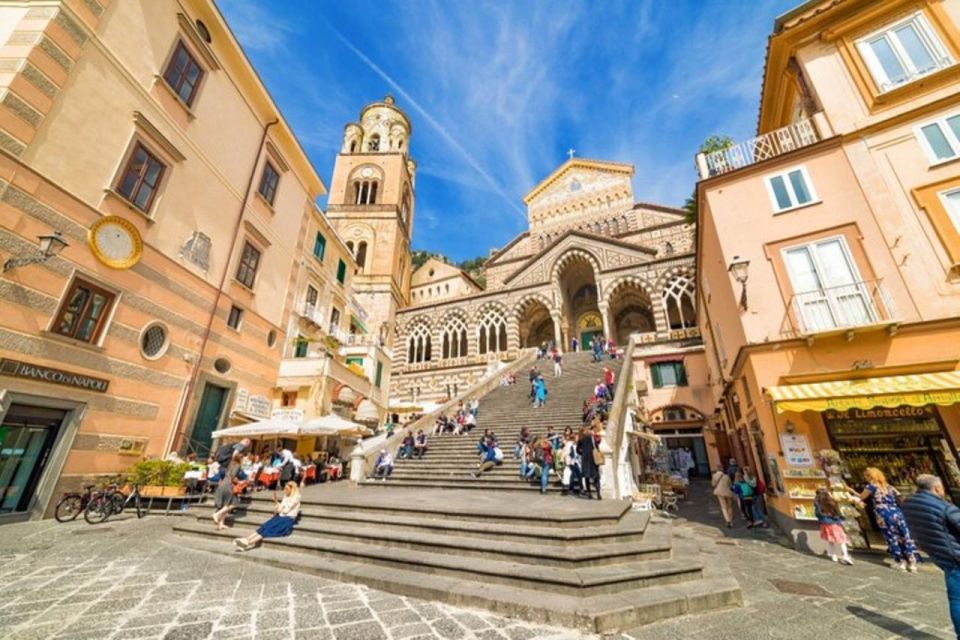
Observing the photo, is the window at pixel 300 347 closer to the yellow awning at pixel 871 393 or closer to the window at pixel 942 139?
the yellow awning at pixel 871 393

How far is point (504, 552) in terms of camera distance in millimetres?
4809

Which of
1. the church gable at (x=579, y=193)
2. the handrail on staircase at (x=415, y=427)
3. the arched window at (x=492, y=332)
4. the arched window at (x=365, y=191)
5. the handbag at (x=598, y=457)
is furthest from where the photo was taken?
the church gable at (x=579, y=193)

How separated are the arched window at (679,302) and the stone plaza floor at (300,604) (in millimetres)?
18543

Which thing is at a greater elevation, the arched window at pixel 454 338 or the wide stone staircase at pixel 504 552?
the arched window at pixel 454 338

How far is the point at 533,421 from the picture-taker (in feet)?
40.8

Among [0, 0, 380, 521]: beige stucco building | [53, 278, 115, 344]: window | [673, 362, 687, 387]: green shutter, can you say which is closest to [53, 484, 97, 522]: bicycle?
[0, 0, 380, 521]: beige stucco building

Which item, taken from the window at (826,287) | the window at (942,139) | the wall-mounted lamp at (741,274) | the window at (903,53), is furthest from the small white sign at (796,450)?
the window at (903,53)

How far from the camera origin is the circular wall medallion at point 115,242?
8.38 meters

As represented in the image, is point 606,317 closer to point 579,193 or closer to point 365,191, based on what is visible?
point 579,193

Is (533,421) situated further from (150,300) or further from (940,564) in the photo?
(150,300)

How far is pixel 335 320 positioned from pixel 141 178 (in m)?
10.9

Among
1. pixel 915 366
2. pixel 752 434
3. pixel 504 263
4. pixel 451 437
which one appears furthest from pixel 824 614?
pixel 504 263

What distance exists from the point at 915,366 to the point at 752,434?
359 cm

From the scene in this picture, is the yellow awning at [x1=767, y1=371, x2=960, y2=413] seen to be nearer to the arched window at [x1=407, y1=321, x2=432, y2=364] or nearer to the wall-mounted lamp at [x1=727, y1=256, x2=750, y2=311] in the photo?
the wall-mounted lamp at [x1=727, y1=256, x2=750, y2=311]
